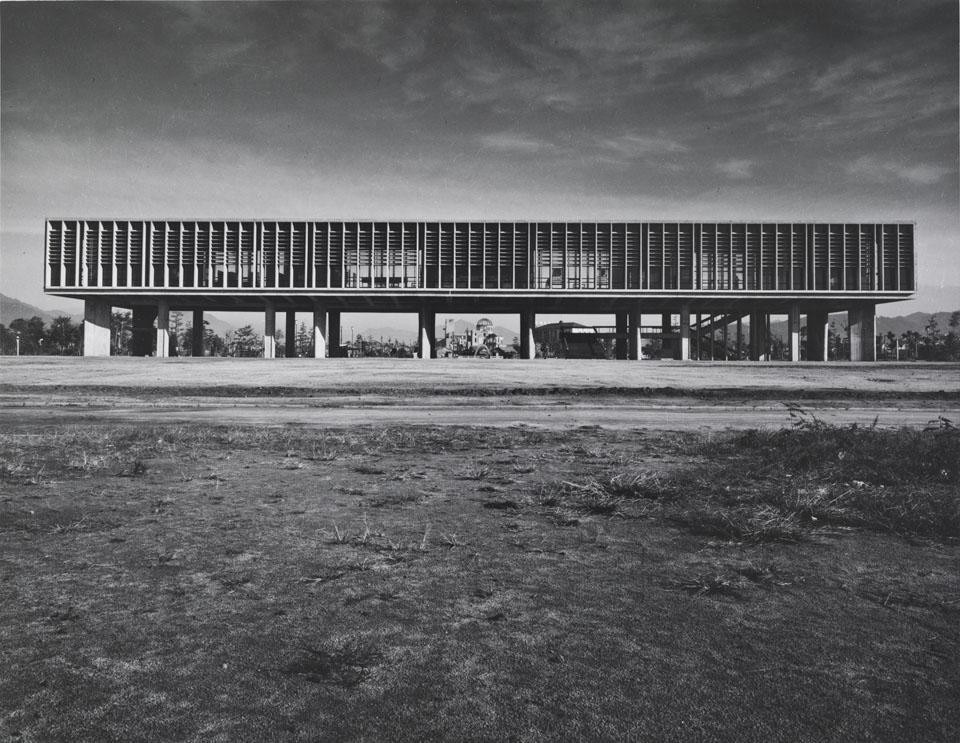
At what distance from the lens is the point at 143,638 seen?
2.63 metres

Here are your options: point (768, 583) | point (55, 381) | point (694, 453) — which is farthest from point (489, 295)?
point (768, 583)

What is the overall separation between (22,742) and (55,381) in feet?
87.4

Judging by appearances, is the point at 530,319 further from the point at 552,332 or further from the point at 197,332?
the point at 197,332

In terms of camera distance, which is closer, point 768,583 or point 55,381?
point 768,583

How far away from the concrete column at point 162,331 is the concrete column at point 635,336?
133ft

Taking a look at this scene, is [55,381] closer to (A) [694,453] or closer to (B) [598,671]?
(A) [694,453]

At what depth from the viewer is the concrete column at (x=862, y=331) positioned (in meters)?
55.5

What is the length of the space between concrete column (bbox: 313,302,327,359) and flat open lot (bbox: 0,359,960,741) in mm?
48096

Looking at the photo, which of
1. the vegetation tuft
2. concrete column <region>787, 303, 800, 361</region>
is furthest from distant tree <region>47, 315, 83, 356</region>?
the vegetation tuft

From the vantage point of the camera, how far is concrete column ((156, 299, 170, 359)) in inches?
2195

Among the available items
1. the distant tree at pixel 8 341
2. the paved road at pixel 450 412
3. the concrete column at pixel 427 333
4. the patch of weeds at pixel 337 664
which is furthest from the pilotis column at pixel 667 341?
the distant tree at pixel 8 341

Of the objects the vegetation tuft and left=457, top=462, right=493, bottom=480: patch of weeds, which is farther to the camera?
left=457, top=462, right=493, bottom=480: patch of weeds

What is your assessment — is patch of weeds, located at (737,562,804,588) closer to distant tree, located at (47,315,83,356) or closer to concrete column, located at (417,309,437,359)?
concrete column, located at (417,309,437,359)

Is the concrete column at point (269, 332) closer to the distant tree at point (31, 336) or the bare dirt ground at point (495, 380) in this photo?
the bare dirt ground at point (495, 380)
